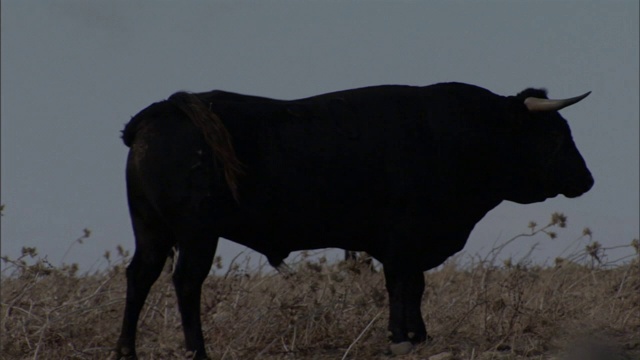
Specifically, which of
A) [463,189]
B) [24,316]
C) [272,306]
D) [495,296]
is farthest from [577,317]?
[24,316]

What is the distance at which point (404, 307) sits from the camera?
8.17 m

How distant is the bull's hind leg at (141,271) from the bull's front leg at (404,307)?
1504mm

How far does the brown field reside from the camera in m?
8.18

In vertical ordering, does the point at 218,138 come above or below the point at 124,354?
above

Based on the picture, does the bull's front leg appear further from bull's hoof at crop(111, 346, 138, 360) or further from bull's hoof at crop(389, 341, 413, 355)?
bull's hoof at crop(111, 346, 138, 360)

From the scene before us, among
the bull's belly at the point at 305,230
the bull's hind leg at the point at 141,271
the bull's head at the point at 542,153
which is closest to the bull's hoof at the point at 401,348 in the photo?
the bull's belly at the point at 305,230

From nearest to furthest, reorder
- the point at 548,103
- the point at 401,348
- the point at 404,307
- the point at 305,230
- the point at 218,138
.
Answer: the point at 218,138 → the point at 305,230 → the point at 401,348 → the point at 404,307 → the point at 548,103

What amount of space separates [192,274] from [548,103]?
9.20ft

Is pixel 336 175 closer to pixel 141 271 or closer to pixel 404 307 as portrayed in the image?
pixel 404 307

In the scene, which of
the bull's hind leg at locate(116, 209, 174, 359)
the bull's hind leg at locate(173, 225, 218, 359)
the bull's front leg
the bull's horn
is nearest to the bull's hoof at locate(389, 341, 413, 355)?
the bull's front leg

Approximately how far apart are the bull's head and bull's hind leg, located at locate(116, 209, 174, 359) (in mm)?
2499

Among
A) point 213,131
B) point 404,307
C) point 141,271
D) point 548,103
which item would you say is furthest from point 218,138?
point 548,103

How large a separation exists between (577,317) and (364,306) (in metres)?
1.69

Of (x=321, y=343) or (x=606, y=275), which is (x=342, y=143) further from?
(x=606, y=275)
